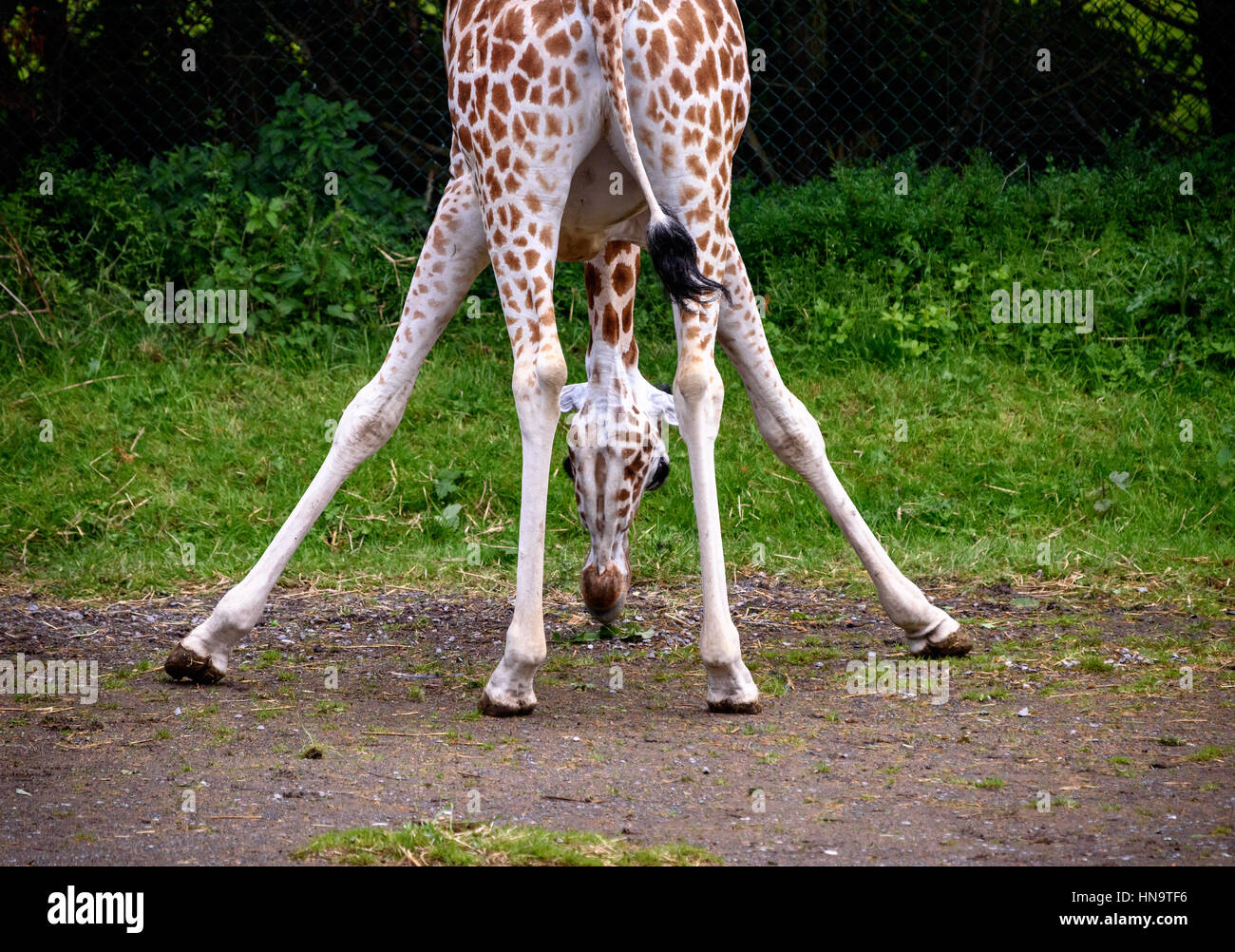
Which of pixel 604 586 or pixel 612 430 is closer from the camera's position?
pixel 612 430

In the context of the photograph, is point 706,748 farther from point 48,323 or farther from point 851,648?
point 48,323

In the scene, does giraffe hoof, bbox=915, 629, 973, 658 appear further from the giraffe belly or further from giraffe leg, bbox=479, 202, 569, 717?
the giraffe belly

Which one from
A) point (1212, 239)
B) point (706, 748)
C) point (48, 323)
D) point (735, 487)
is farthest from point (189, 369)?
point (1212, 239)

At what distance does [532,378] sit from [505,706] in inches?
39.9

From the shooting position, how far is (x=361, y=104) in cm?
941

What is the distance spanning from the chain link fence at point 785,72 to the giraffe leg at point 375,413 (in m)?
4.40

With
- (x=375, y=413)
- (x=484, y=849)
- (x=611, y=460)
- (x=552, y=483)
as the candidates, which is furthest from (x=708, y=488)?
(x=552, y=483)

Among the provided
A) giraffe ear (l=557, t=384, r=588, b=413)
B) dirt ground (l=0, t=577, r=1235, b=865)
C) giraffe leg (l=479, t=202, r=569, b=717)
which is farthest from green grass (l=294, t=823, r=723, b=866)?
giraffe ear (l=557, t=384, r=588, b=413)

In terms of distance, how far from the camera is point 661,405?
5.29 m

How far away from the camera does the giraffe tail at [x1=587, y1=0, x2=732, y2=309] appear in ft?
13.9

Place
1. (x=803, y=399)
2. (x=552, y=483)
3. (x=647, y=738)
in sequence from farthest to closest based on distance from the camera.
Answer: (x=803, y=399), (x=552, y=483), (x=647, y=738)

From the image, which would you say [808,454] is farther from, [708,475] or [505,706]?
[505,706]

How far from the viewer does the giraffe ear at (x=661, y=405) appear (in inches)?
207

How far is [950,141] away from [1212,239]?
6.02ft
